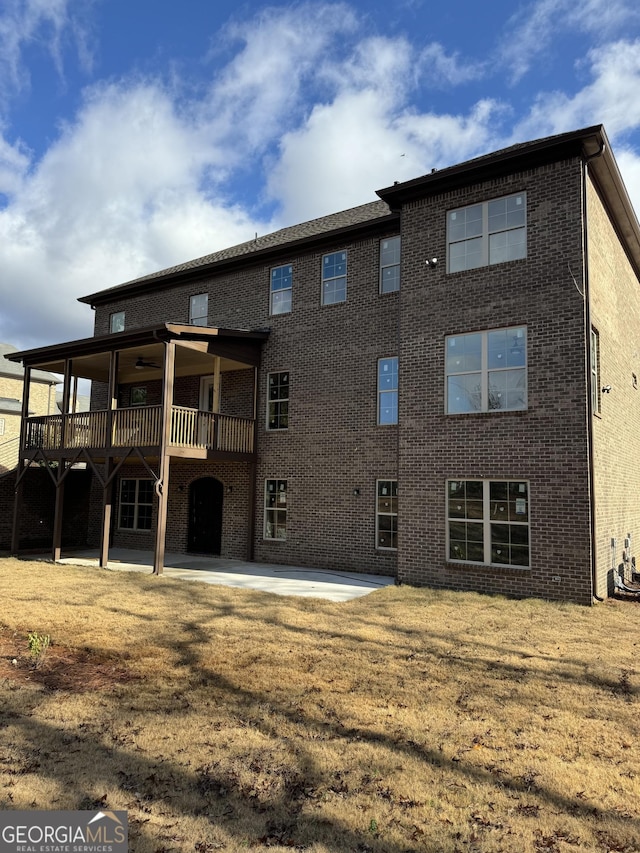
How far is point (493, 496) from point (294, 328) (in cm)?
727

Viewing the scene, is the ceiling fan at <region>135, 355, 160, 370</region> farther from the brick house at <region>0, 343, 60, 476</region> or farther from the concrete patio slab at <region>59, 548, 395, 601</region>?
the brick house at <region>0, 343, 60, 476</region>

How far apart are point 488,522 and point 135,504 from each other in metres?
11.7

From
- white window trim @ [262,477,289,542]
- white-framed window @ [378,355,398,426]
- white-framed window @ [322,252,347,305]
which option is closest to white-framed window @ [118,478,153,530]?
white window trim @ [262,477,289,542]

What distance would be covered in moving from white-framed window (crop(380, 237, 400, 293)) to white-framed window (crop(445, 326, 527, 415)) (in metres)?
2.94

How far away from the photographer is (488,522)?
10930mm

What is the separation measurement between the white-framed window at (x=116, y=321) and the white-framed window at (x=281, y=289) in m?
6.40

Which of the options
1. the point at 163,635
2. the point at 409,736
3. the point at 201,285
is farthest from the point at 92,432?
the point at 409,736

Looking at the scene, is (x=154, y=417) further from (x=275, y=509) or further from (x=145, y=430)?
(x=275, y=509)

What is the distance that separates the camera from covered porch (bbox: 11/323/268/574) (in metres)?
13.5

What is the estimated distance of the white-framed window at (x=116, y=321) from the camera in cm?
1980

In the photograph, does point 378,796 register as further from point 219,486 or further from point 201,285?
point 201,285

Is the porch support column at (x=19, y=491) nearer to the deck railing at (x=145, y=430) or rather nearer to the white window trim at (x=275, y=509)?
the deck railing at (x=145, y=430)

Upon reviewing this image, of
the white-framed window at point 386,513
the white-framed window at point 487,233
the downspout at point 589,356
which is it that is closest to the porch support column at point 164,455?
the white-framed window at point 386,513

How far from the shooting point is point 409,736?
4695 millimetres
